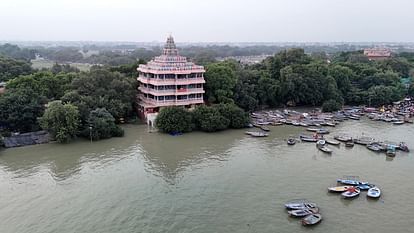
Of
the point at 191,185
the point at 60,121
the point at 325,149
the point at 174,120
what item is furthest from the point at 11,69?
the point at 325,149

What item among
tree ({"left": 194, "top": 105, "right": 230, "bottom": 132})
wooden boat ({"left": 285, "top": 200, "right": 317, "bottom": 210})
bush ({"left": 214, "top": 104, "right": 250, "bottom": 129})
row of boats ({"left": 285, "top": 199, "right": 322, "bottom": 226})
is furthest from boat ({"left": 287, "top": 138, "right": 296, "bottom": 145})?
wooden boat ({"left": 285, "top": 200, "right": 317, "bottom": 210})

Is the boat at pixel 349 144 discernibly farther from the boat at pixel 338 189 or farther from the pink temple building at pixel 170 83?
the pink temple building at pixel 170 83

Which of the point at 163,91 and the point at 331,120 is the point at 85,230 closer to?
the point at 163,91

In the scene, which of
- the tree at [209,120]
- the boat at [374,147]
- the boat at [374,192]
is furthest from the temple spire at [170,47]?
the boat at [374,192]

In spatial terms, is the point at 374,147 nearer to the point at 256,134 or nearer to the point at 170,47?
the point at 256,134

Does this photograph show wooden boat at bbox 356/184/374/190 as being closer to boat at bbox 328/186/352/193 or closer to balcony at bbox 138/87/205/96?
boat at bbox 328/186/352/193

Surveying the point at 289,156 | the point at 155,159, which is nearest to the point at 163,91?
the point at 155,159
